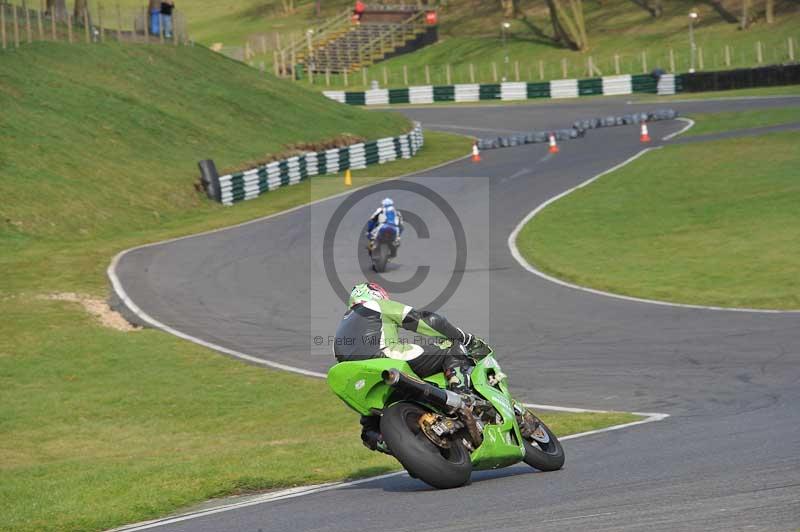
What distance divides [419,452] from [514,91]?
6384 cm

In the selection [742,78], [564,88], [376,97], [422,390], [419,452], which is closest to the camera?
[419,452]

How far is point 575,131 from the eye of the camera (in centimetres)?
4978

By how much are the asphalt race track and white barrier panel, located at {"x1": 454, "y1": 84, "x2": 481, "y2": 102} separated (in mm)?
29175

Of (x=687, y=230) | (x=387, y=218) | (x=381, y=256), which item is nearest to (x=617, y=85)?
(x=687, y=230)

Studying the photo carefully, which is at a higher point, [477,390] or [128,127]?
[128,127]

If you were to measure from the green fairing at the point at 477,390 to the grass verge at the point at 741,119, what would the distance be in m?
37.8

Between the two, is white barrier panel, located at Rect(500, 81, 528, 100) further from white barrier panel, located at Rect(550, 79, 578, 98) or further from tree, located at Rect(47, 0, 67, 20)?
tree, located at Rect(47, 0, 67, 20)

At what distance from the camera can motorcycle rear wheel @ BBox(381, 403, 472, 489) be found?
30.1ft

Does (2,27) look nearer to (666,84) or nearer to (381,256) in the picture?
(381,256)

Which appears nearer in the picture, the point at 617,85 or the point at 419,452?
the point at 419,452

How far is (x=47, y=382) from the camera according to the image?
61.0 ft

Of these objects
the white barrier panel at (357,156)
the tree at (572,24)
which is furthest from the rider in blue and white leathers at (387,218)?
the tree at (572,24)

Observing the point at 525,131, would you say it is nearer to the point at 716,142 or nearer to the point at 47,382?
the point at 716,142

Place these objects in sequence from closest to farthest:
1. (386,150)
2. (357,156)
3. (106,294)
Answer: (106,294) → (357,156) → (386,150)
